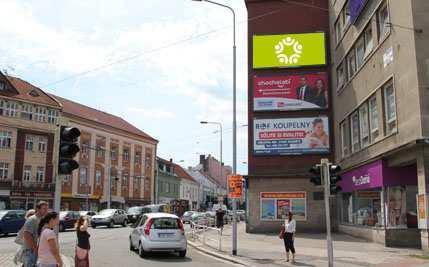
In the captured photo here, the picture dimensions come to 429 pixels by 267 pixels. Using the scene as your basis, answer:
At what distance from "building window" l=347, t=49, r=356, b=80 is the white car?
15594 millimetres

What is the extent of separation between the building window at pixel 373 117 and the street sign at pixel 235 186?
26.2ft

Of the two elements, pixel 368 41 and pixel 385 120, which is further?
pixel 368 41

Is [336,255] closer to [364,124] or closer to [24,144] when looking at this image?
[364,124]

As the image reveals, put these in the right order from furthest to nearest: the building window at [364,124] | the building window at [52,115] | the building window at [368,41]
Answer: the building window at [52,115]
the building window at [364,124]
the building window at [368,41]

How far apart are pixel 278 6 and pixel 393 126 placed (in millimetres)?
17963

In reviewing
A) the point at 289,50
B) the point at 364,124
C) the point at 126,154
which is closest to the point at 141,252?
the point at 364,124

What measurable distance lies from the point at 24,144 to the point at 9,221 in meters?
30.3

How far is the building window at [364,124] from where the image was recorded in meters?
27.2

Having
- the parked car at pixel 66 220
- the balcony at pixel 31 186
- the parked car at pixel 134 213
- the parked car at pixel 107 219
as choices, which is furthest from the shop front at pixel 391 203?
the balcony at pixel 31 186

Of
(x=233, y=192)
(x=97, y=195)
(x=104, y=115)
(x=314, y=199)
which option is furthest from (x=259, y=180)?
(x=104, y=115)

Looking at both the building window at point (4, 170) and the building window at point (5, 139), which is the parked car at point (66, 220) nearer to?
the building window at point (4, 170)

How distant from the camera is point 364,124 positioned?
91.6 ft

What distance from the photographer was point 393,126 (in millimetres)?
22984

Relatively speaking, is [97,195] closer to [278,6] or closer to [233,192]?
[278,6]
